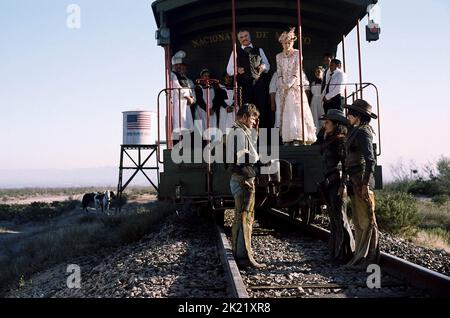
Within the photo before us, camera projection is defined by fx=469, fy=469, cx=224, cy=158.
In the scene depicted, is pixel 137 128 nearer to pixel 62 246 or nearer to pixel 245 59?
pixel 62 246

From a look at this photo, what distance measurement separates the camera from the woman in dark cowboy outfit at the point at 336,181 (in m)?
5.72

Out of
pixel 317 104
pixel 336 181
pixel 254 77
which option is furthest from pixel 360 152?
pixel 254 77

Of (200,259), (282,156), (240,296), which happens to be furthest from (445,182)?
(240,296)

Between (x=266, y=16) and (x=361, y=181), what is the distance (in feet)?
16.5

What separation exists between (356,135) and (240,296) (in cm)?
244

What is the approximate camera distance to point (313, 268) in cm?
540

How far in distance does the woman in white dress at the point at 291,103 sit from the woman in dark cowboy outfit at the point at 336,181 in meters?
2.11

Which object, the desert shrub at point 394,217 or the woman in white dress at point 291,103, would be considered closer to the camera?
the woman in white dress at point 291,103

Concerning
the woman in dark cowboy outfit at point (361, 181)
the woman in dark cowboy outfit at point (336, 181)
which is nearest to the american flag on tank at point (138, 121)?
the woman in dark cowboy outfit at point (336, 181)

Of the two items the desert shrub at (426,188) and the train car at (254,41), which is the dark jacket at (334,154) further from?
the desert shrub at (426,188)

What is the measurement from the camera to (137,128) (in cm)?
2284

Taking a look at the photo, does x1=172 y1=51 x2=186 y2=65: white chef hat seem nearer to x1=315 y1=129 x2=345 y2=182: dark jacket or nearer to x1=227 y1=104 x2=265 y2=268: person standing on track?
x1=227 y1=104 x2=265 y2=268: person standing on track

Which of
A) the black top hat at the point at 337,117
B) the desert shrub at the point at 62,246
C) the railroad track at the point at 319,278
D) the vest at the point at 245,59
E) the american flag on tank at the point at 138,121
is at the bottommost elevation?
the desert shrub at the point at 62,246
